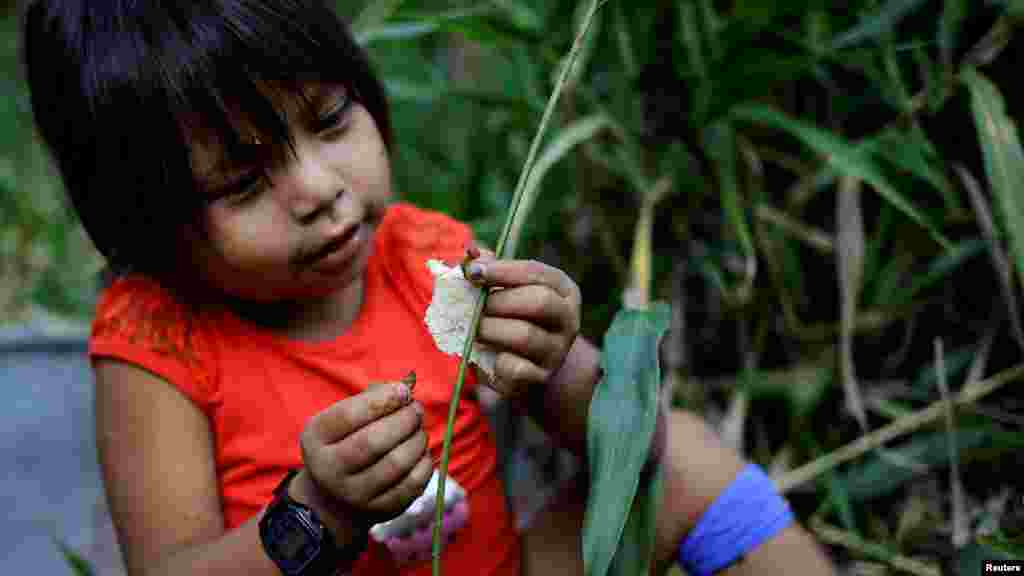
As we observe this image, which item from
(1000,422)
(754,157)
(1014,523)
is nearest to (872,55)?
(754,157)

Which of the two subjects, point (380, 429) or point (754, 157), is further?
point (754, 157)

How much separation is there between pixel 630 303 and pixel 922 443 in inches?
15.2

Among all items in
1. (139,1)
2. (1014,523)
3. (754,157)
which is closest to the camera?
(139,1)

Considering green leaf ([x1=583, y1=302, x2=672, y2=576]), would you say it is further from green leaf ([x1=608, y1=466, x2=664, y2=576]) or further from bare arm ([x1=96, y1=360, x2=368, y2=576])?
bare arm ([x1=96, y1=360, x2=368, y2=576])

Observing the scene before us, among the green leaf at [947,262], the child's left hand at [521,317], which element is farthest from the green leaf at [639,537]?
the green leaf at [947,262]

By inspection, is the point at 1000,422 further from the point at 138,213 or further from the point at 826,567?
the point at 138,213

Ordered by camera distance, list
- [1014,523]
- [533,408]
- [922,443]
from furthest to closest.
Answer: [922,443], [1014,523], [533,408]

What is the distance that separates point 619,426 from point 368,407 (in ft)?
0.61

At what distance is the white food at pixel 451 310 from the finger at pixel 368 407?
4 centimetres

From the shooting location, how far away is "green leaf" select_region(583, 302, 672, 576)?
2.14 feet

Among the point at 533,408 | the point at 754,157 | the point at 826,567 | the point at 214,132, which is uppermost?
the point at 214,132

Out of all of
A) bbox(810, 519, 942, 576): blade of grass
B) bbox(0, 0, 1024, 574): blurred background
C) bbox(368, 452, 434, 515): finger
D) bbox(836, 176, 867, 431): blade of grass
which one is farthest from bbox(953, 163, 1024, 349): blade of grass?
bbox(368, 452, 434, 515): finger

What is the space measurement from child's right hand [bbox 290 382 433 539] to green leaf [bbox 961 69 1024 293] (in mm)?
594

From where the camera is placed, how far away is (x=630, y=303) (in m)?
0.98
